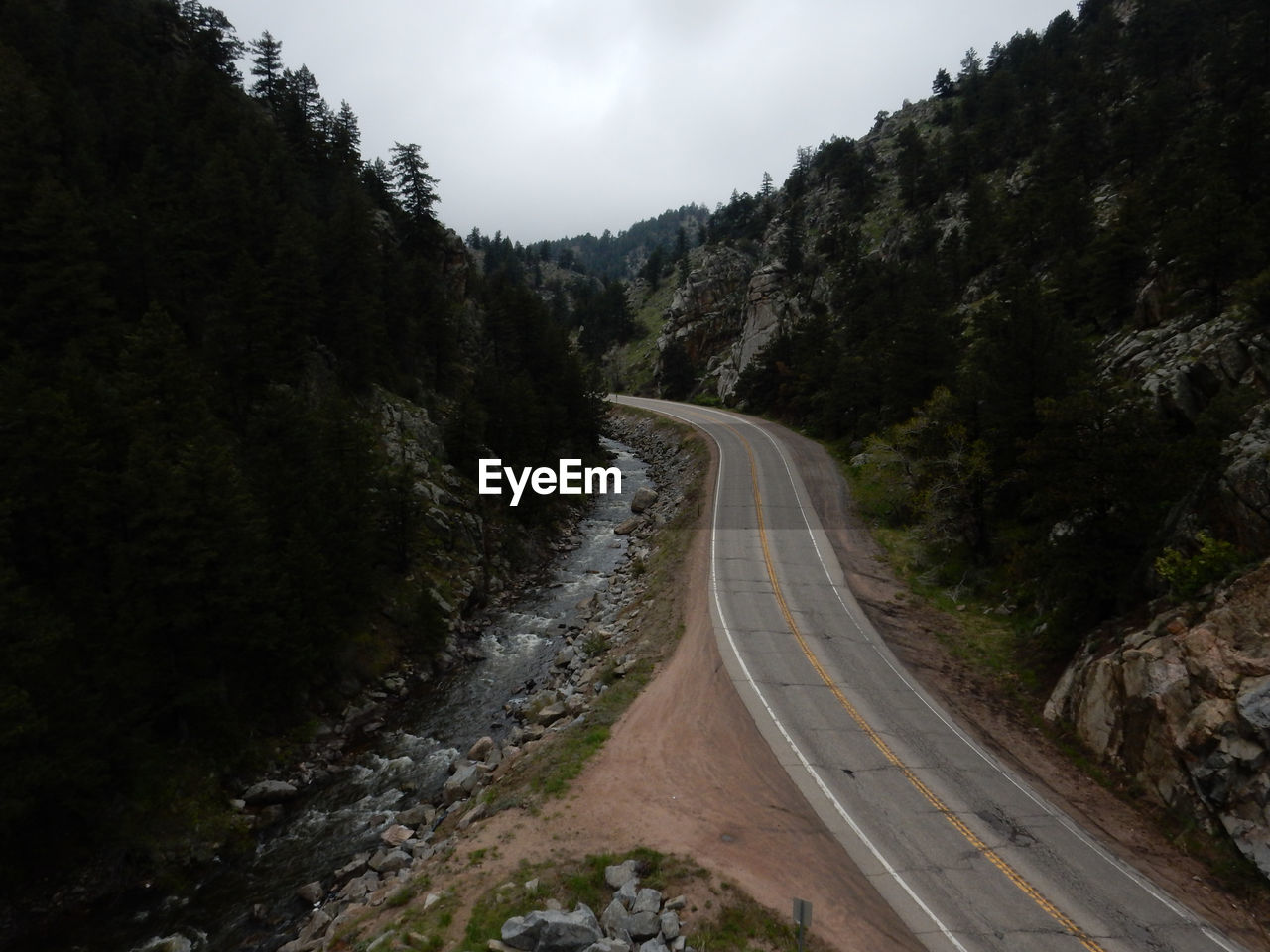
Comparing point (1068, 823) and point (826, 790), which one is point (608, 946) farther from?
point (1068, 823)

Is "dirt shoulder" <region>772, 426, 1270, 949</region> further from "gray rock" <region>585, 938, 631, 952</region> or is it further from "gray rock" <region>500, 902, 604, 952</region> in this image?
"gray rock" <region>500, 902, 604, 952</region>

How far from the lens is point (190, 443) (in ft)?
66.6

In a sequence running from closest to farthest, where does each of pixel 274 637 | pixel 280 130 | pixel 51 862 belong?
1. pixel 51 862
2. pixel 274 637
3. pixel 280 130

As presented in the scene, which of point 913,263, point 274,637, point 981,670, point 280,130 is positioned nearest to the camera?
point 274,637

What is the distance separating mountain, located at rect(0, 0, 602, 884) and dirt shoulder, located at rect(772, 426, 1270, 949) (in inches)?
815

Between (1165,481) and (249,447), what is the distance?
114 ft

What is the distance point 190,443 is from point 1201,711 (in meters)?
29.1

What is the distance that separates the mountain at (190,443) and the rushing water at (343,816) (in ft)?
7.52

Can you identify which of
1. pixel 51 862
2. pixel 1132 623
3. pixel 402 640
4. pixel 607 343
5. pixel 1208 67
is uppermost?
pixel 1208 67

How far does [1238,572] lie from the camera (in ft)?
55.4

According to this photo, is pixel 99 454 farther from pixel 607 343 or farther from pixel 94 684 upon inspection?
pixel 607 343

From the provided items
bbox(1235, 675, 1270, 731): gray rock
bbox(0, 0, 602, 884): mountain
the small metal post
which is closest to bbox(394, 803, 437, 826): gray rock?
bbox(0, 0, 602, 884): mountain

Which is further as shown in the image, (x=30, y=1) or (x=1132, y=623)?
(x=30, y=1)

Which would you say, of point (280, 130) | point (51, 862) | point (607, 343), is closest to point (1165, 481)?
point (51, 862)
